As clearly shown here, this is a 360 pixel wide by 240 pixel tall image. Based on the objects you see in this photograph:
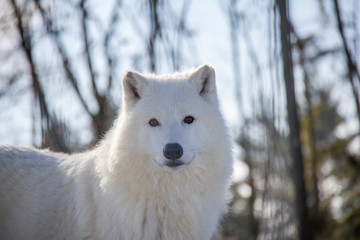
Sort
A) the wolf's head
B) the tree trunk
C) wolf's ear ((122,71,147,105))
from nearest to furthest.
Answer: the wolf's head → wolf's ear ((122,71,147,105)) → the tree trunk

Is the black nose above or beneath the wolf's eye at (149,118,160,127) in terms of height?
beneath

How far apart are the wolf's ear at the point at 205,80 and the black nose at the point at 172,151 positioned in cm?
99

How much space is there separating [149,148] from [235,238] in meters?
10.4

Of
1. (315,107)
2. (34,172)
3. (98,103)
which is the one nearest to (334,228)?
(315,107)

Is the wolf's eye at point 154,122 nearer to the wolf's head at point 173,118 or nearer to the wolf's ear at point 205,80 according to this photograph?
the wolf's head at point 173,118

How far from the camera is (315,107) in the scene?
14.5 m

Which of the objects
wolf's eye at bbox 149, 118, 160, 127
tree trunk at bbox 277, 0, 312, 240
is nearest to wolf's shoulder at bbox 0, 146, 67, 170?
wolf's eye at bbox 149, 118, 160, 127

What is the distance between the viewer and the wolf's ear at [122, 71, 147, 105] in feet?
14.2

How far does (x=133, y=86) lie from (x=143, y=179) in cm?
112

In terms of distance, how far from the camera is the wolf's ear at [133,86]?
14.2ft

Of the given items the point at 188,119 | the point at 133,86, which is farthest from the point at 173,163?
the point at 133,86

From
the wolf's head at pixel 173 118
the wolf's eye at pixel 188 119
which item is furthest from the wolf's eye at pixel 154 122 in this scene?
the wolf's eye at pixel 188 119

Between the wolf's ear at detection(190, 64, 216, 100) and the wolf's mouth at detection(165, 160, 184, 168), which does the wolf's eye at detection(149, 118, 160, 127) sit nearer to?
the wolf's mouth at detection(165, 160, 184, 168)

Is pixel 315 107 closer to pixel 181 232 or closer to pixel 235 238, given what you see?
pixel 235 238
